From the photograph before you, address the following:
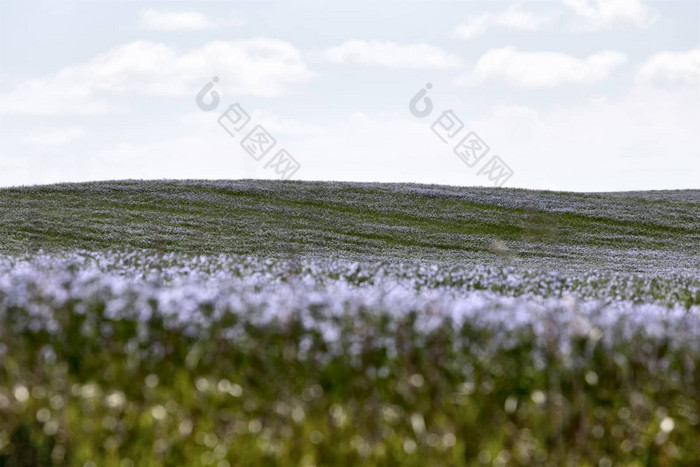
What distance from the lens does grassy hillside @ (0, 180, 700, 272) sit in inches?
1341

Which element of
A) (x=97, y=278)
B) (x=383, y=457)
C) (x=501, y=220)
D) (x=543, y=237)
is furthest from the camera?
(x=501, y=220)

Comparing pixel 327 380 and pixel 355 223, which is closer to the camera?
pixel 327 380

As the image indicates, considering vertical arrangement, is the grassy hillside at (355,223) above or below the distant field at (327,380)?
above

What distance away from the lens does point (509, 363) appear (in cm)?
673

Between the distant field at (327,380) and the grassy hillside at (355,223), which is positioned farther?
the grassy hillside at (355,223)

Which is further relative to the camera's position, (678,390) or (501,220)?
(501,220)

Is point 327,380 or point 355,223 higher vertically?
point 355,223

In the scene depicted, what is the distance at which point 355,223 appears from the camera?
140 feet

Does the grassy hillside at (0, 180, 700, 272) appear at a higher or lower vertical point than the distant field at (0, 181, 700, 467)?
higher

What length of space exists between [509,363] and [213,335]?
265 centimetres

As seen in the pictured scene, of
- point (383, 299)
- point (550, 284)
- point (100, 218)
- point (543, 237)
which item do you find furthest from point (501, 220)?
point (383, 299)

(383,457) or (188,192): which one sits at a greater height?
(188,192)

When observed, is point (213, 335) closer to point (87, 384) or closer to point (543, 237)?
point (87, 384)

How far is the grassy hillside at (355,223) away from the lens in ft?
112
